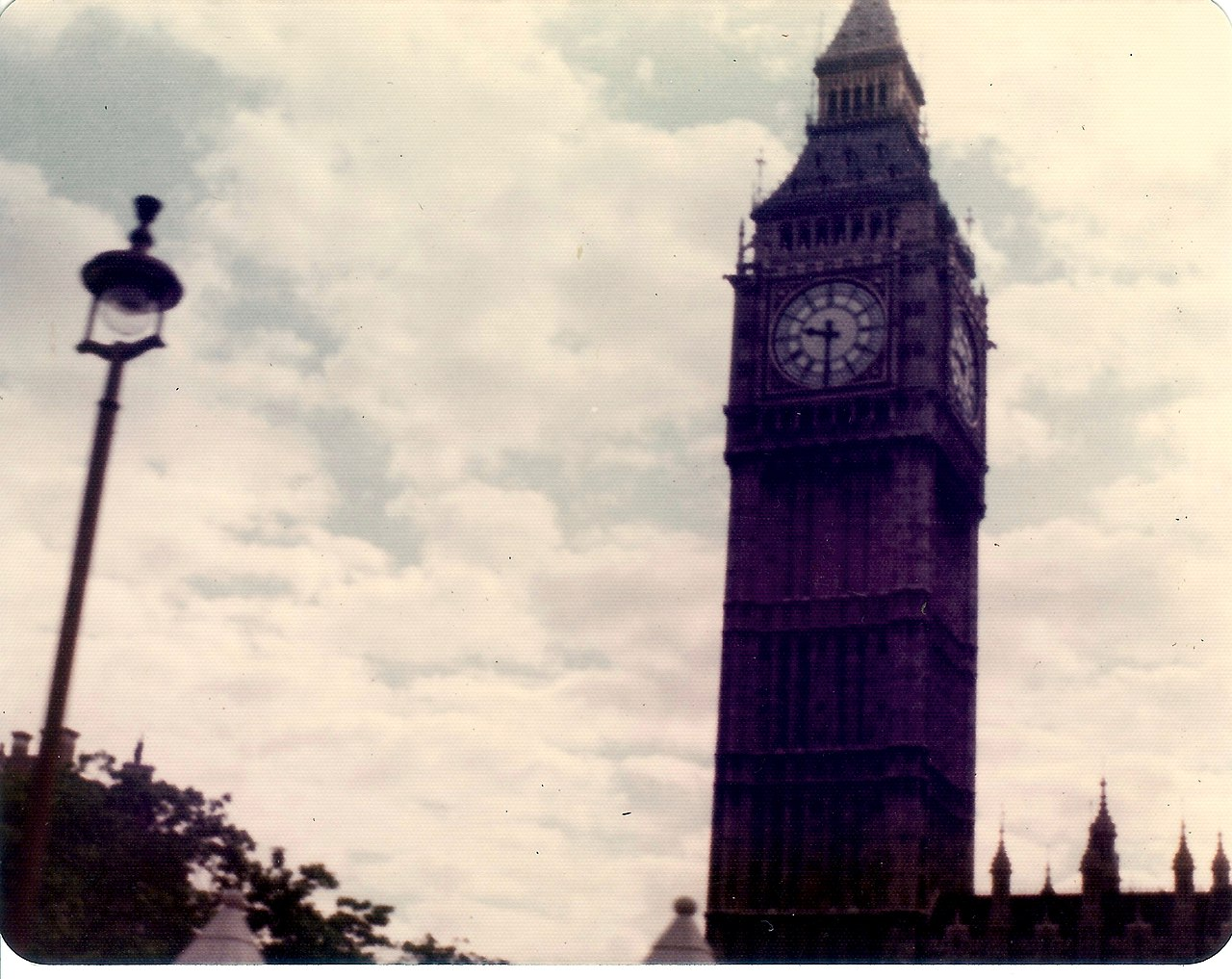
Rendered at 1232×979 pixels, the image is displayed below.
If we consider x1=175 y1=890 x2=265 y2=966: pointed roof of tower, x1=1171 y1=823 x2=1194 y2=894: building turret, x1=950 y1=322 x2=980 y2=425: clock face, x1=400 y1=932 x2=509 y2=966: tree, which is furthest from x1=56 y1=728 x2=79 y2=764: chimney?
x1=950 y1=322 x2=980 y2=425: clock face

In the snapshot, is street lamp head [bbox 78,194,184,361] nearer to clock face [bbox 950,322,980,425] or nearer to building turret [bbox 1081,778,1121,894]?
building turret [bbox 1081,778,1121,894]

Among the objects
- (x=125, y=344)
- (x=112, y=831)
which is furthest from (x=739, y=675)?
(x=125, y=344)

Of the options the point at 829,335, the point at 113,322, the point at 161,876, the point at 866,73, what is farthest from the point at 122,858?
the point at 866,73

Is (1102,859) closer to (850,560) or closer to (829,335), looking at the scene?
(850,560)

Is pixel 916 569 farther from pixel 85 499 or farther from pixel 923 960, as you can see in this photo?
pixel 85 499

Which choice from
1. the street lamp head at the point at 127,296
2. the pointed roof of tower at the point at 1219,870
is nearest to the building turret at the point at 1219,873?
the pointed roof of tower at the point at 1219,870

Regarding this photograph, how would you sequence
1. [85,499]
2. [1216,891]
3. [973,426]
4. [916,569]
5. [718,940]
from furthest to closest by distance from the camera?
[973,426], [916,569], [718,940], [1216,891], [85,499]
